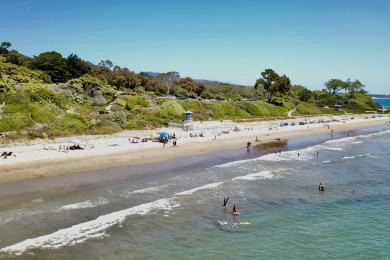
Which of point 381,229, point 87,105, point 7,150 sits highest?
point 87,105

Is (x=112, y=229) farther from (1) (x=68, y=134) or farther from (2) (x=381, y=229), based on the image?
(1) (x=68, y=134)

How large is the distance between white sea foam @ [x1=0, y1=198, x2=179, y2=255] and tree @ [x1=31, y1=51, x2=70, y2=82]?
53680 millimetres

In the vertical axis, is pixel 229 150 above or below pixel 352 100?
below

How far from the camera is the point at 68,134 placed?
50.3m

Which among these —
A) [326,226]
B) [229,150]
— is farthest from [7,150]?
[326,226]

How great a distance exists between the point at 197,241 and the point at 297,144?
1627 inches

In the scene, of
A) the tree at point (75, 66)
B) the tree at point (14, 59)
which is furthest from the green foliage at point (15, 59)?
the tree at point (75, 66)

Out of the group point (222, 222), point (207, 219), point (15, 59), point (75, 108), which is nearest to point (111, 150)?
point (75, 108)

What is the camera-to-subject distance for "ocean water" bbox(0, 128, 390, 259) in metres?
20.8

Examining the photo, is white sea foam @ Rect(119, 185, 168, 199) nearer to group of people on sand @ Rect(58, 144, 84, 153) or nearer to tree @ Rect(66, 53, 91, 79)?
group of people on sand @ Rect(58, 144, 84, 153)

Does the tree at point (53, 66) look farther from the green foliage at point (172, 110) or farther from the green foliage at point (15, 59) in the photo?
the green foliage at point (172, 110)

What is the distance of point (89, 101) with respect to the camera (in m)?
65.9

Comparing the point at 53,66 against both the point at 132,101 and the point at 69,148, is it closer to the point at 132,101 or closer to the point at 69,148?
the point at 132,101

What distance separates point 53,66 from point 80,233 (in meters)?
58.8
